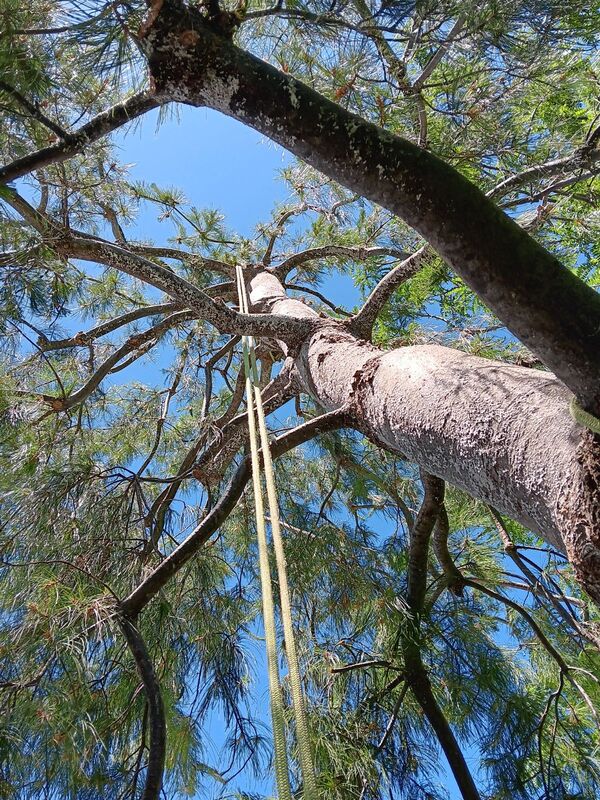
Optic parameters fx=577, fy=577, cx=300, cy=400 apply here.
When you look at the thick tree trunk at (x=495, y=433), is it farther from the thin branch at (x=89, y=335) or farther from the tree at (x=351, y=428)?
the thin branch at (x=89, y=335)

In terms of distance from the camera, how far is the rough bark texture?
0.62 meters

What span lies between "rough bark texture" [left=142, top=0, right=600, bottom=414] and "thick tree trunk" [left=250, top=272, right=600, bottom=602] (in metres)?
0.07

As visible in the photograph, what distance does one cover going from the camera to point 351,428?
167cm

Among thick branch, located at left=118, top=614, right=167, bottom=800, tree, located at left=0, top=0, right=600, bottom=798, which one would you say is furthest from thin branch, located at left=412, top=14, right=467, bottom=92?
thick branch, located at left=118, top=614, right=167, bottom=800

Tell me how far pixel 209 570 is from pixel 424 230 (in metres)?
1.47

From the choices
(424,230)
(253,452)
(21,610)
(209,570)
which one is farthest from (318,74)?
(21,610)

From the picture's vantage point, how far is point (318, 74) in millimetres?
1741

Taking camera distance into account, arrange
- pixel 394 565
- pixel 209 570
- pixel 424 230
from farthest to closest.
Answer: pixel 394 565 → pixel 209 570 → pixel 424 230

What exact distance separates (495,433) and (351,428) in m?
0.96

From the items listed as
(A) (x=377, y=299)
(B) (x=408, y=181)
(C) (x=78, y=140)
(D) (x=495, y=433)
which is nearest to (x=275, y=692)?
(D) (x=495, y=433)

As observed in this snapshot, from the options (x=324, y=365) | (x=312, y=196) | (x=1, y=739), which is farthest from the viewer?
(x=312, y=196)

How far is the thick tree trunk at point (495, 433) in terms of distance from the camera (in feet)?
1.87

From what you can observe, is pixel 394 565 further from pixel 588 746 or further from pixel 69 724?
pixel 69 724

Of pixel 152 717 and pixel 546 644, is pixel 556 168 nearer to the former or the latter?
pixel 546 644
